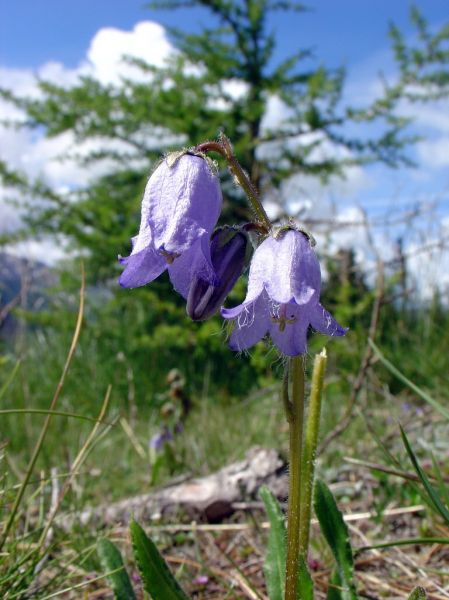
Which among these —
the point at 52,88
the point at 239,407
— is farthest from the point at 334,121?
the point at 239,407

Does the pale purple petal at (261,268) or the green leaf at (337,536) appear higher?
the pale purple petal at (261,268)

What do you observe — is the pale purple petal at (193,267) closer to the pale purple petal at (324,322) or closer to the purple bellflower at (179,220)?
the purple bellflower at (179,220)

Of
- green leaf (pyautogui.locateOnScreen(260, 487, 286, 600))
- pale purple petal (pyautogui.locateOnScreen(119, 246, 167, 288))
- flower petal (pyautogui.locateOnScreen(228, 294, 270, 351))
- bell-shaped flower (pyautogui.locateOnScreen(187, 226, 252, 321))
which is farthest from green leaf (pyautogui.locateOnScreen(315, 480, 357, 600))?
pale purple petal (pyautogui.locateOnScreen(119, 246, 167, 288))

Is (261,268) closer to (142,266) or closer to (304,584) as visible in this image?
(142,266)

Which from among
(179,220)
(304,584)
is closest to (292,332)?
(179,220)

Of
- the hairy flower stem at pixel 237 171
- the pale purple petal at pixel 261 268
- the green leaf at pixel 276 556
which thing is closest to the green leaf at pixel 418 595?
the green leaf at pixel 276 556

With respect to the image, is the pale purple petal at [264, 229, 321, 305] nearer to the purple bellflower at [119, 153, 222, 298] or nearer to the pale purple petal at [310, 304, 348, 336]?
the pale purple petal at [310, 304, 348, 336]

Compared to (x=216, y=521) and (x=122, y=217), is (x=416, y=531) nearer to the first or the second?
(x=216, y=521)
